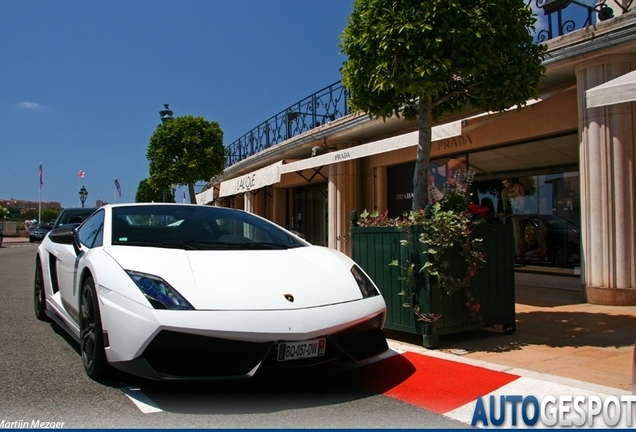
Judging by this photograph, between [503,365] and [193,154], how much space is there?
14.5 m

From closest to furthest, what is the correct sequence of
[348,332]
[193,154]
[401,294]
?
[348,332], [401,294], [193,154]

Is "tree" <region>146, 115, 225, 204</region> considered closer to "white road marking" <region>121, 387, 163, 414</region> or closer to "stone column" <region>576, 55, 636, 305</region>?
"stone column" <region>576, 55, 636, 305</region>

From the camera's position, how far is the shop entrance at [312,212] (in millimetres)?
16703

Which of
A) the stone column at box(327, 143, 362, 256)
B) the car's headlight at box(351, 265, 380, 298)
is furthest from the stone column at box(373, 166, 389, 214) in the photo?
the car's headlight at box(351, 265, 380, 298)

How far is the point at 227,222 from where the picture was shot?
4.65 metres

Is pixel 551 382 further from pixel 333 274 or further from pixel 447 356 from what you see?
pixel 333 274

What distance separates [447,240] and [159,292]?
262 centimetres

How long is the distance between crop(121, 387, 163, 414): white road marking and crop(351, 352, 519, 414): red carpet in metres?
1.46

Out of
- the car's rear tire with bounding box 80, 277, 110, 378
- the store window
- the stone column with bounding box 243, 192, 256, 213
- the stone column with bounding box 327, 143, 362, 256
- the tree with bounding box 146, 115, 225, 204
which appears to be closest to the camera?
the car's rear tire with bounding box 80, 277, 110, 378

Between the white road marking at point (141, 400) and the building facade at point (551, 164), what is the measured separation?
11.4ft

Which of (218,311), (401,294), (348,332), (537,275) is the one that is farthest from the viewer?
(537,275)

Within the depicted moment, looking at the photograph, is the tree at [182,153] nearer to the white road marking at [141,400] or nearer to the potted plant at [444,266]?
the potted plant at [444,266]

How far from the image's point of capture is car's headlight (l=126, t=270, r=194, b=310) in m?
3.09

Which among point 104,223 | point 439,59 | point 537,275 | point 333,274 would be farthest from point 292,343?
point 537,275
